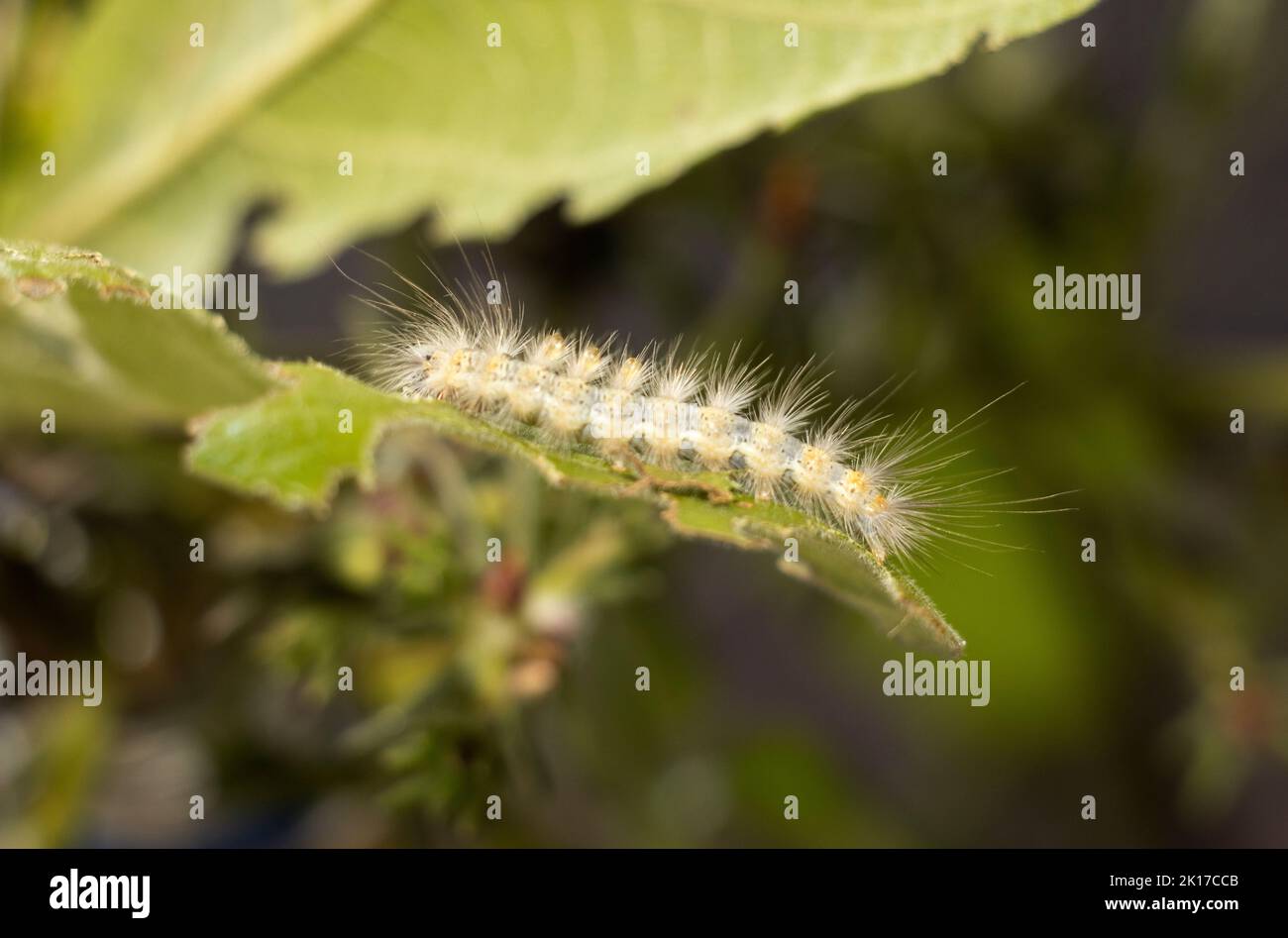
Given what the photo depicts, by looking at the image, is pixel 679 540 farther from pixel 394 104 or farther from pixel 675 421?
pixel 394 104

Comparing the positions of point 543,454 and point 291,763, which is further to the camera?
point 291,763

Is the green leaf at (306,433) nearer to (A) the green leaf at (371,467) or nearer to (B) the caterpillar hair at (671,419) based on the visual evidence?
(A) the green leaf at (371,467)

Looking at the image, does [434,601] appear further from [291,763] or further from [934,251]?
[934,251]

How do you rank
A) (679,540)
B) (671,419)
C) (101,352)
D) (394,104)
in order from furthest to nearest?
(679,540), (394,104), (671,419), (101,352)

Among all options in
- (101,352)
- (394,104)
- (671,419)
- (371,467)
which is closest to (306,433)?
(371,467)

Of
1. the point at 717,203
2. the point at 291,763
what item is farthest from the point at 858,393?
the point at 291,763

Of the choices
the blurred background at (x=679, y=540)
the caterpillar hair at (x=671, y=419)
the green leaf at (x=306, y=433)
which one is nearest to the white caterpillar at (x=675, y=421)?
the caterpillar hair at (x=671, y=419)

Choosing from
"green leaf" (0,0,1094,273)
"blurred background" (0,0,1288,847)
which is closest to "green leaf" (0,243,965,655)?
"blurred background" (0,0,1288,847)
